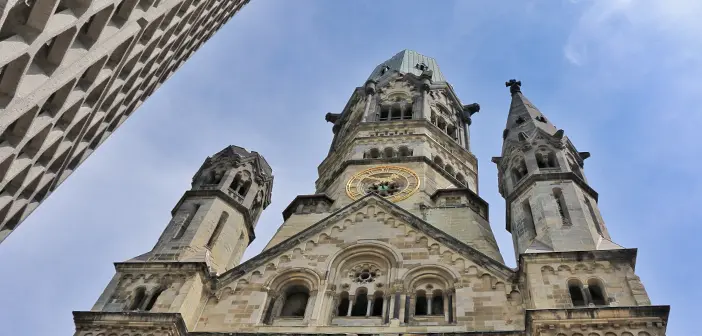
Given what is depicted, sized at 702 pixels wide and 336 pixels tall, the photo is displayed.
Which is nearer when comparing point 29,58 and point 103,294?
point 29,58

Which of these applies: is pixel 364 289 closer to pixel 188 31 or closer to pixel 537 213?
pixel 537 213

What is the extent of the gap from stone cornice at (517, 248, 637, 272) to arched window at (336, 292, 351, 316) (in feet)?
16.2

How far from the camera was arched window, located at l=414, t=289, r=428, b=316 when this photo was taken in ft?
59.2

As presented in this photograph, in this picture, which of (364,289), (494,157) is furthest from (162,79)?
(494,157)

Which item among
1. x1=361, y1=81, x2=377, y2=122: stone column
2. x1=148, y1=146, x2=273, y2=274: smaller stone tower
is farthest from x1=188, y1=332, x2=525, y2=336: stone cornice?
x1=361, y1=81, x2=377, y2=122: stone column

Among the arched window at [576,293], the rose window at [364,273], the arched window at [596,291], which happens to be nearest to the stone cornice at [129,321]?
the rose window at [364,273]

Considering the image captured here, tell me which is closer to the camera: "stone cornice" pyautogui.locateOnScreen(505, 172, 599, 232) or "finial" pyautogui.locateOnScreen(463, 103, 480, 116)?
"stone cornice" pyautogui.locateOnScreen(505, 172, 599, 232)

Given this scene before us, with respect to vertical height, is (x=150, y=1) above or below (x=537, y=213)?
below

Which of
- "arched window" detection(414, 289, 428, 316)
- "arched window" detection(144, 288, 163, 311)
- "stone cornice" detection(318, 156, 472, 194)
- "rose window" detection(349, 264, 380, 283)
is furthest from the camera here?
"stone cornice" detection(318, 156, 472, 194)

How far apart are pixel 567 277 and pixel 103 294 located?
1233cm

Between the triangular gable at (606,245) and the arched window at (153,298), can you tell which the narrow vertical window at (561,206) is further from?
the arched window at (153,298)

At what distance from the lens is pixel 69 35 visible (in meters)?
9.70

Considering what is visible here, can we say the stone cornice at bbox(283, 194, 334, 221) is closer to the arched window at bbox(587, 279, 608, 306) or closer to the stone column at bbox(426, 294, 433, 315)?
the stone column at bbox(426, 294, 433, 315)

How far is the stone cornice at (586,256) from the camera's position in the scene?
16.6 meters
